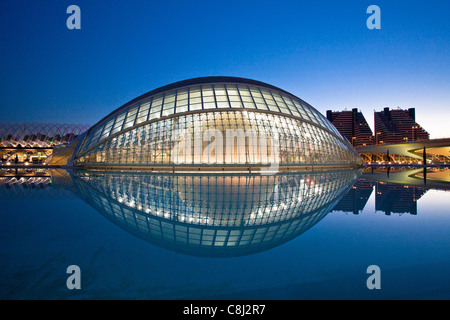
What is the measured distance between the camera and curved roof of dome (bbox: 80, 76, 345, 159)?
32.1 m

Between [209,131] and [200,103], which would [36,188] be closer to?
[209,131]

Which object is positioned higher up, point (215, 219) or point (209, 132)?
point (209, 132)

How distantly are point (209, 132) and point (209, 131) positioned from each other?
0.12 m

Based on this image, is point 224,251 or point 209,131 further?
point 209,131

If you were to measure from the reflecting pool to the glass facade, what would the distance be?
21.9 meters

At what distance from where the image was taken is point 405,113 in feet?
634

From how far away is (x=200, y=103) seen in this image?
105ft

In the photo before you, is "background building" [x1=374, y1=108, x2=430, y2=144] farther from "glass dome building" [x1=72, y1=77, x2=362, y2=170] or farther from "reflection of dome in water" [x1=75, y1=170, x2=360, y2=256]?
"reflection of dome in water" [x1=75, y1=170, x2=360, y2=256]

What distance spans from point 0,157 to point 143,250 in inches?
4547

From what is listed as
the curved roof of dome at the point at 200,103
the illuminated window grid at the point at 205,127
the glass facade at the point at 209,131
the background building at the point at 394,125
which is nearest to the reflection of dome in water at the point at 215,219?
the glass facade at the point at 209,131

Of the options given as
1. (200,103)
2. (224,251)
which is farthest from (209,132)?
(224,251)

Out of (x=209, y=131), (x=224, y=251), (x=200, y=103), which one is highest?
(x=200, y=103)

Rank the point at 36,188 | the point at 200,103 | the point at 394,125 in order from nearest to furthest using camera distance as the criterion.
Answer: the point at 36,188, the point at 200,103, the point at 394,125
